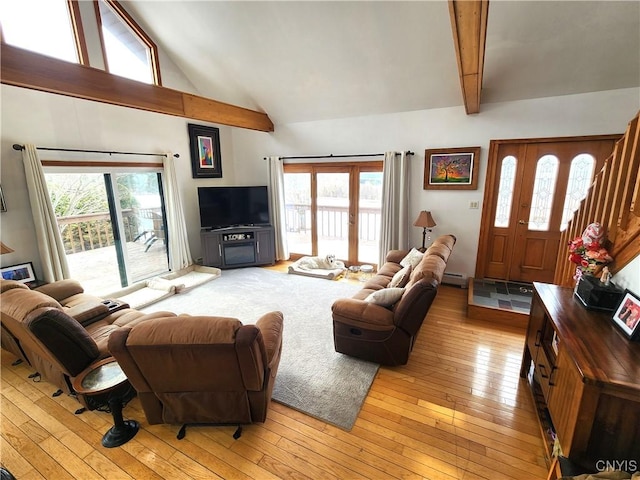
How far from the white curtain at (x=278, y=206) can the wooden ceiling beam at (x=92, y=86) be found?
1435 mm

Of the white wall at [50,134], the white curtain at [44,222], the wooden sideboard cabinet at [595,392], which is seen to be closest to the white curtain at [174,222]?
the white wall at [50,134]

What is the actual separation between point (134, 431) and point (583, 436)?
263cm

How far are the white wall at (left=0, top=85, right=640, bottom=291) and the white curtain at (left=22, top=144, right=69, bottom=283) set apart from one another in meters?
0.14

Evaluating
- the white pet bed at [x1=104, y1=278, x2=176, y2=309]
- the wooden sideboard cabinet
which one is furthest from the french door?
the wooden sideboard cabinet

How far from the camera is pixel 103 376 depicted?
1.98 m

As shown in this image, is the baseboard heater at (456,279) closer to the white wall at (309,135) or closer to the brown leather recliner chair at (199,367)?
the white wall at (309,135)

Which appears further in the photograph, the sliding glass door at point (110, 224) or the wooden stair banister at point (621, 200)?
the sliding glass door at point (110, 224)

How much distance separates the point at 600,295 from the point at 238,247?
4949 mm

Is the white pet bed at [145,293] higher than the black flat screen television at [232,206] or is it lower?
lower

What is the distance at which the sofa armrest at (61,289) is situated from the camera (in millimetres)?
3084

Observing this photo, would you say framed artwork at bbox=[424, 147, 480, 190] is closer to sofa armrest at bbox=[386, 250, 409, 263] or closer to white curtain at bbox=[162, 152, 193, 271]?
sofa armrest at bbox=[386, 250, 409, 263]

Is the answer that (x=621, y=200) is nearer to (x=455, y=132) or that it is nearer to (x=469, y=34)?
(x=469, y=34)

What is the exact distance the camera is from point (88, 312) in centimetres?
270

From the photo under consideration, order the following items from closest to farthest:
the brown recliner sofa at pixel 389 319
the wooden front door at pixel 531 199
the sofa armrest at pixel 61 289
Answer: the brown recliner sofa at pixel 389 319, the sofa armrest at pixel 61 289, the wooden front door at pixel 531 199
